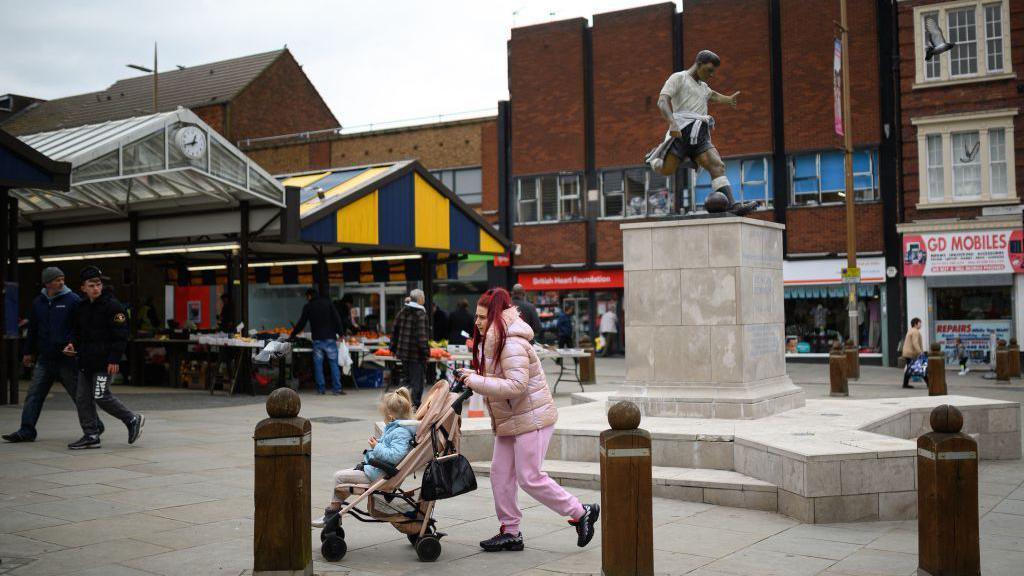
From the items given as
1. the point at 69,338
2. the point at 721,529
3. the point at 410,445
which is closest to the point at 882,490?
the point at 721,529

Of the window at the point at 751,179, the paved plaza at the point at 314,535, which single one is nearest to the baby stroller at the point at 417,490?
the paved plaza at the point at 314,535

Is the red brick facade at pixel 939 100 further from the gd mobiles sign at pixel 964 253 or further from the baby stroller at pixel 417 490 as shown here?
the baby stroller at pixel 417 490

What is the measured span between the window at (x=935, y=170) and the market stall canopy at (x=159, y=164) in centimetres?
2073

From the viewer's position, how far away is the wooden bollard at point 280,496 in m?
5.11

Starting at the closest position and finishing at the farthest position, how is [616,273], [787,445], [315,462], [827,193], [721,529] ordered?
[721,529] < [787,445] < [315,462] < [827,193] < [616,273]

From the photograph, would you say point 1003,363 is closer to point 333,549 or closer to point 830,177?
point 830,177

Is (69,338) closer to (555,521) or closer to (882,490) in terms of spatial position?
(555,521)

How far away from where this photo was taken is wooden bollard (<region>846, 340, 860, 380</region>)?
72.8 feet

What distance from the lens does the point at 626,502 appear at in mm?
5121

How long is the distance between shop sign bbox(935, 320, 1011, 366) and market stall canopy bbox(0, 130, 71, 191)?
24143mm

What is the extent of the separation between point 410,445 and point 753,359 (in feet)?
17.3

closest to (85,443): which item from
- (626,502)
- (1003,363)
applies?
(626,502)

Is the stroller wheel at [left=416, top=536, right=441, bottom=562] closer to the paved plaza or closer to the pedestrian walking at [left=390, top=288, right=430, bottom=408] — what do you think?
the paved plaza

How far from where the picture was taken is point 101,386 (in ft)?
33.2
